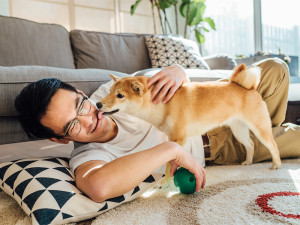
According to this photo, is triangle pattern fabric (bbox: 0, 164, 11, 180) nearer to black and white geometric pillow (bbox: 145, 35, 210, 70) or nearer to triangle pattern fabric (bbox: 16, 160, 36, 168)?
triangle pattern fabric (bbox: 16, 160, 36, 168)

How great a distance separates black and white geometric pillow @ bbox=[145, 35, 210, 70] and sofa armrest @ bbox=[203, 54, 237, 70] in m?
0.17

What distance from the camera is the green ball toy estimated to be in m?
0.89

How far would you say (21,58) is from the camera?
1811 mm

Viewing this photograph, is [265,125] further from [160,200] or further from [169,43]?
[169,43]

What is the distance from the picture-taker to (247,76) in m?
1.17

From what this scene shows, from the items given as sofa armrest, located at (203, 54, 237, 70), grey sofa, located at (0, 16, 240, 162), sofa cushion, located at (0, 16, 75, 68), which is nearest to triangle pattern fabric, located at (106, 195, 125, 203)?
grey sofa, located at (0, 16, 240, 162)

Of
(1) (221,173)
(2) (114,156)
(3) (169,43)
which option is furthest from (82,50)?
(1) (221,173)

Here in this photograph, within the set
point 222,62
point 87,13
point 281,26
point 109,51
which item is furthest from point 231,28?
point 109,51

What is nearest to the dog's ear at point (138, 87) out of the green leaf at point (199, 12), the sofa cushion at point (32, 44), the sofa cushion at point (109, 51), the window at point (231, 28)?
the sofa cushion at point (32, 44)

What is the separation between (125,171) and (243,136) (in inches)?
29.5

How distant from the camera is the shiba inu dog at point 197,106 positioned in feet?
3.33

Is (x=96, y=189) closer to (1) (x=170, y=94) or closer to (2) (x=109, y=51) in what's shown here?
(1) (x=170, y=94)

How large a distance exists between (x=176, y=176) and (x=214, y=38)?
10.9ft

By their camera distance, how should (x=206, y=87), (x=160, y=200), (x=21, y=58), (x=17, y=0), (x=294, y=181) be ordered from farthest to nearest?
(x=17, y=0) → (x=21, y=58) → (x=206, y=87) → (x=294, y=181) → (x=160, y=200)
